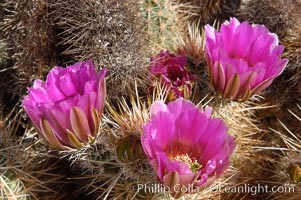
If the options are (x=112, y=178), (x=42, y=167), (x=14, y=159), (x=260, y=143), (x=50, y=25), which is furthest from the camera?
(x=260, y=143)

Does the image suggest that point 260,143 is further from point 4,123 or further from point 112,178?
point 4,123

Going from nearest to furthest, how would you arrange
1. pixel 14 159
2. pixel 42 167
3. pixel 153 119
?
pixel 153 119 → pixel 14 159 → pixel 42 167

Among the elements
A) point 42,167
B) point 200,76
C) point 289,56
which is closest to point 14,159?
point 42,167

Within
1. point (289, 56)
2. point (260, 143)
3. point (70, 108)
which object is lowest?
point (260, 143)

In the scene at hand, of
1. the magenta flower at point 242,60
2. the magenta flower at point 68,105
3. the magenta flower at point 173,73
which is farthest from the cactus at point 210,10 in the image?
the magenta flower at point 68,105

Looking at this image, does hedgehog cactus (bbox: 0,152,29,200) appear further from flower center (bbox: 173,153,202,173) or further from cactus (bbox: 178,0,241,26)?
cactus (bbox: 178,0,241,26)

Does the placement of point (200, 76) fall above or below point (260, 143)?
above

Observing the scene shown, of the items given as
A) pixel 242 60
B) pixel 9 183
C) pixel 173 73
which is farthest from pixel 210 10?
pixel 9 183

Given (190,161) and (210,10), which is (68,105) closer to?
(190,161)
